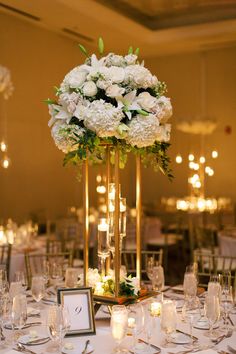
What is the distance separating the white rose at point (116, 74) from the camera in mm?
2824

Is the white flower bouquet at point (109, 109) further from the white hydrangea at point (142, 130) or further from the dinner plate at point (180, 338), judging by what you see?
the dinner plate at point (180, 338)

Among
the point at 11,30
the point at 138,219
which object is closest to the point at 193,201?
the point at 11,30

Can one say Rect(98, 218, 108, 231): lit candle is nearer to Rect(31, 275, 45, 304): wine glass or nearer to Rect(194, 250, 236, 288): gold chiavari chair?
Rect(31, 275, 45, 304): wine glass

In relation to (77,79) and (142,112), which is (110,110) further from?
(77,79)

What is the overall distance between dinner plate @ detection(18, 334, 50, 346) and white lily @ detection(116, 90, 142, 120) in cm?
121

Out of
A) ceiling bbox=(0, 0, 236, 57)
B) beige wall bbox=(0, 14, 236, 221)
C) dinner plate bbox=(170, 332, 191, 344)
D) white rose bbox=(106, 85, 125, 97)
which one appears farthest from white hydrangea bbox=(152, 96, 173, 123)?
beige wall bbox=(0, 14, 236, 221)

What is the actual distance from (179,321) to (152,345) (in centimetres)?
45

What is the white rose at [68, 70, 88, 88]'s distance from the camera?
2.87 meters

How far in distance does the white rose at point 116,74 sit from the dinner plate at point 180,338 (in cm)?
134

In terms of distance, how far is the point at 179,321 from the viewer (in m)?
3.08

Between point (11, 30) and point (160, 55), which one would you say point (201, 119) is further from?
point (11, 30)

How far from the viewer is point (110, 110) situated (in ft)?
9.07

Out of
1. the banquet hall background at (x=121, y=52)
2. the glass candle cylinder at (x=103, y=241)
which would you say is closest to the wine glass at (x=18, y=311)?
the glass candle cylinder at (x=103, y=241)

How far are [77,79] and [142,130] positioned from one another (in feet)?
1.46
